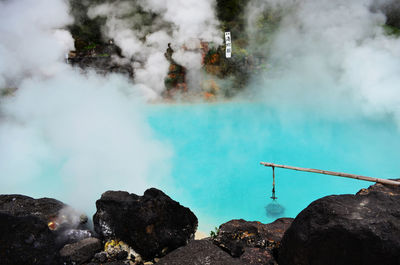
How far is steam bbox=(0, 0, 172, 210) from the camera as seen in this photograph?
21.1 ft

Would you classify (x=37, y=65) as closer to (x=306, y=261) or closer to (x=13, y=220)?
(x=13, y=220)

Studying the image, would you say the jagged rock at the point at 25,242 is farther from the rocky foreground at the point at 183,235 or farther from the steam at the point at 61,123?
the steam at the point at 61,123

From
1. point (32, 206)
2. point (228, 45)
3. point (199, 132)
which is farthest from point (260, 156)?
point (228, 45)

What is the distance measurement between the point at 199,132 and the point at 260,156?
2.13 meters

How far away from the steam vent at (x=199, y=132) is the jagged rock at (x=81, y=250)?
0.02 m

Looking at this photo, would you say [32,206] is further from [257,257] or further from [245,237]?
[257,257]

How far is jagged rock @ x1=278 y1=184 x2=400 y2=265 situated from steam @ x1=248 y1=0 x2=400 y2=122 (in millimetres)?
6043

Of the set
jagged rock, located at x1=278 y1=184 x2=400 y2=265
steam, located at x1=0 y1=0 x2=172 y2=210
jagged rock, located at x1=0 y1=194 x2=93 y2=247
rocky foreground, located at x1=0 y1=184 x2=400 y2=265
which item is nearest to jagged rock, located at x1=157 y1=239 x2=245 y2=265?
rocky foreground, located at x1=0 y1=184 x2=400 y2=265

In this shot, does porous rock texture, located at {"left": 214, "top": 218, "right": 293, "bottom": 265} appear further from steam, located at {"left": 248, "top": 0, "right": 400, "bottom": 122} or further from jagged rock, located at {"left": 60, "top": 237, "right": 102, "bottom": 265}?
steam, located at {"left": 248, "top": 0, "right": 400, "bottom": 122}

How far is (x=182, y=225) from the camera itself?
14.9 ft

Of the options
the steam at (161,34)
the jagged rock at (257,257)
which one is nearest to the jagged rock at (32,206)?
the jagged rock at (257,257)

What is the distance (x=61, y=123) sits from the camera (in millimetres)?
8297

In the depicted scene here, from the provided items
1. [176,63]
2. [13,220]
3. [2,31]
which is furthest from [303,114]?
[2,31]

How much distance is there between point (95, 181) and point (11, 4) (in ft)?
30.4
